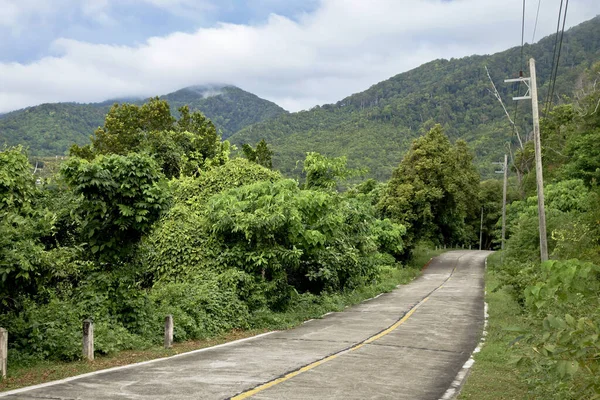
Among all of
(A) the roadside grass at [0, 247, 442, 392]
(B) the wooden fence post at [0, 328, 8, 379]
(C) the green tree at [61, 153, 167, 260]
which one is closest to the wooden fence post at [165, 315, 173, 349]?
(A) the roadside grass at [0, 247, 442, 392]

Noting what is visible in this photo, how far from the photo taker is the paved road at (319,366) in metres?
8.77

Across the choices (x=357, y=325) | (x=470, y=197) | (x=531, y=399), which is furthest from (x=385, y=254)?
(x=531, y=399)

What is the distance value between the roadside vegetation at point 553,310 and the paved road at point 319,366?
89 centimetres

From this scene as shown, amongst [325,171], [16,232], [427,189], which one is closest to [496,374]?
[16,232]

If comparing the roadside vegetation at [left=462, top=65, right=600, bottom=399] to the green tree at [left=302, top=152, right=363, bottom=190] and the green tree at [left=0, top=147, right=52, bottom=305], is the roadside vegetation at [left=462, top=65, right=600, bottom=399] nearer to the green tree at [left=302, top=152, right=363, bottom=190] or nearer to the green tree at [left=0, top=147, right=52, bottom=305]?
the green tree at [left=302, top=152, right=363, bottom=190]

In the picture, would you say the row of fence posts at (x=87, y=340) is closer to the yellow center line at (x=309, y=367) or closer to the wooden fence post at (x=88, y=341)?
the wooden fence post at (x=88, y=341)

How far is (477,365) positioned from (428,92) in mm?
156598

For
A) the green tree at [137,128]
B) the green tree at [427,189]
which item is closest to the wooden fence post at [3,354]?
the green tree at [137,128]

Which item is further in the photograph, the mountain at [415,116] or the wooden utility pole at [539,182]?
the mountain at [415,116]

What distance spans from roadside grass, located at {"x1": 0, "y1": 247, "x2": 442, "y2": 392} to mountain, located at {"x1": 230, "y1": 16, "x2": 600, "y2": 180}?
205 ft

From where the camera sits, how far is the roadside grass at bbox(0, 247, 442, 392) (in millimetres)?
9656

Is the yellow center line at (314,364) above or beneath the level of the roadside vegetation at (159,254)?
beneath

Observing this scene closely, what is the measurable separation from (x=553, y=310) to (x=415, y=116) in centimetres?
13883

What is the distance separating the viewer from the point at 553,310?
9.85 metres
